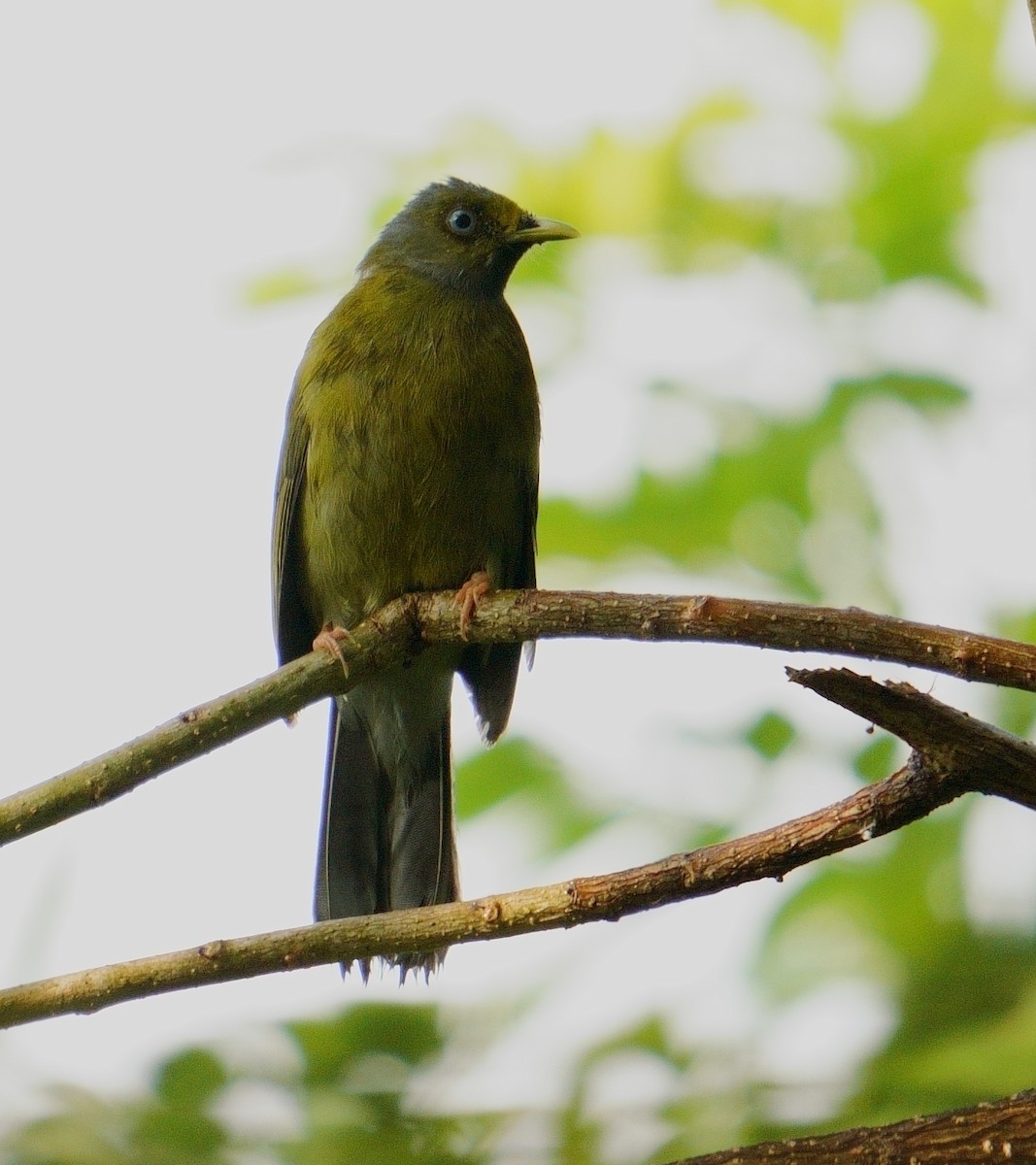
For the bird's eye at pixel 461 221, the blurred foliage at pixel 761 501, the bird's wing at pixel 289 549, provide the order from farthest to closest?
1. the bird's eye at pixel 461 221
2. the bird's wing at pixel 289 549
3. the blurred foliage at pixel 761 501

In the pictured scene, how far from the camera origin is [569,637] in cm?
320

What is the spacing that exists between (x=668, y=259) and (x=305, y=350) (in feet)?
4.35

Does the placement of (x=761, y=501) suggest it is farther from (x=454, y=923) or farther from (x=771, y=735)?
(x=454, y=923)

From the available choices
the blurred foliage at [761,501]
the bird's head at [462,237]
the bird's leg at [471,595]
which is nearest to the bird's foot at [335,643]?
the bird's leg at [471,595]

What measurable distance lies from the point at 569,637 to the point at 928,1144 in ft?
3.92

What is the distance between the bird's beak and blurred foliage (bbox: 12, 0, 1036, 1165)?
267 mm

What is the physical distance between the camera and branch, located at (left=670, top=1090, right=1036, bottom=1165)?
241 cm

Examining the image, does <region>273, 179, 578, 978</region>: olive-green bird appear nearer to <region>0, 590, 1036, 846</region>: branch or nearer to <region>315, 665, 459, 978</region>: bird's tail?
<region>315, 665, 459, 978</region>: bird's tail

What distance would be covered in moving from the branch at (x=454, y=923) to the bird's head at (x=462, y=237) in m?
2.97

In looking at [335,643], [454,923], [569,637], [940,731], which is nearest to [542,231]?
[335,643]

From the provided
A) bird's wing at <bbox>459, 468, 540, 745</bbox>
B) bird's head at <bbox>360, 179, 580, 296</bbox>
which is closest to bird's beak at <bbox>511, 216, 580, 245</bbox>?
bird's head at <bbox>360, 179, 580, 296</bbox>

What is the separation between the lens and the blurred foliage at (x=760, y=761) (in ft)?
10.3

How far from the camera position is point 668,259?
552cm

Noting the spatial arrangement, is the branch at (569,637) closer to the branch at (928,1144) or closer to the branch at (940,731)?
the branch at (940,731)
